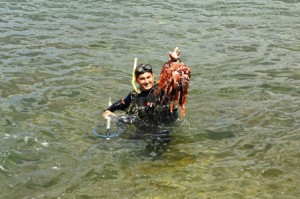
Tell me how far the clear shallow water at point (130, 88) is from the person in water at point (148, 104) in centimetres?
45

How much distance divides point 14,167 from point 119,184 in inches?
69.4

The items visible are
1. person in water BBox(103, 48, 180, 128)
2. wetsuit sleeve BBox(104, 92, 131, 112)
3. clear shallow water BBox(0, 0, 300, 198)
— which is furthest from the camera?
wetsuit sleeve BBox(104, 92, 131, 112)

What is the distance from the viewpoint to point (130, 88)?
10.6m

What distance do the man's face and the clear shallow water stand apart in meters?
1.00

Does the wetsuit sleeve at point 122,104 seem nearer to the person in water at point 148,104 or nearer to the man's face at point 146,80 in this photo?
the person in water at point 148,104

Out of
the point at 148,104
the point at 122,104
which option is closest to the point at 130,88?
the point at 122,104

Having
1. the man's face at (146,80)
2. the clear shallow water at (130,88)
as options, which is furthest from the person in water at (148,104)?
the clear shallow water at (130,88)

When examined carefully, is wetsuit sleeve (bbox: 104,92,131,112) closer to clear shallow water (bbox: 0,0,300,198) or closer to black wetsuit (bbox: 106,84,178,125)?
black wetsuit (bbox: 106,84,178,125)

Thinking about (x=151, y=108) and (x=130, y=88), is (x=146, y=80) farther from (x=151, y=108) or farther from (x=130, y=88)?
(x=130, y=88)

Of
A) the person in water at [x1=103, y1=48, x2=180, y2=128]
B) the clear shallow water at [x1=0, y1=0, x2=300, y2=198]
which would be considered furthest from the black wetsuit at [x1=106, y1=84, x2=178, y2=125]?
the clear shallow water at [x1=0, y1=0, x2=300, y2=198]

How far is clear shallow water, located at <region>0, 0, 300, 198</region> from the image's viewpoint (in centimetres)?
607

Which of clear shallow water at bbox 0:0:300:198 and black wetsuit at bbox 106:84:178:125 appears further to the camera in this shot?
black wetsuit at bbox 106:84:178:125

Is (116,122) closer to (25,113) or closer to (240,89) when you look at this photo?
(25,113)

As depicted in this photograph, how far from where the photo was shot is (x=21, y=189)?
594cm
